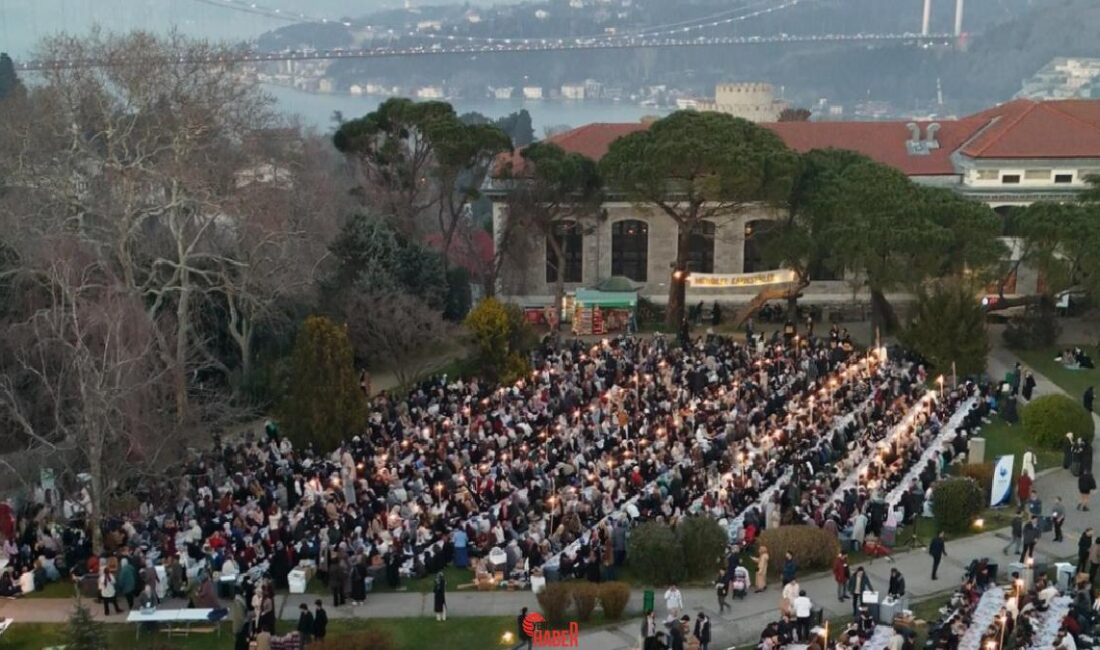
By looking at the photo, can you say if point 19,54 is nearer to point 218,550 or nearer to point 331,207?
point 331,207

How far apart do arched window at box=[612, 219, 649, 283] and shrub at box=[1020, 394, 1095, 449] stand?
68.6 feet

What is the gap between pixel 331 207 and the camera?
126ft

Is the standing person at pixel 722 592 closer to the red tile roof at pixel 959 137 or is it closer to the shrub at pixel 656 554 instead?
the shrub at pixel 656 554

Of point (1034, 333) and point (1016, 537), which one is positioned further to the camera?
point (1034, 333)

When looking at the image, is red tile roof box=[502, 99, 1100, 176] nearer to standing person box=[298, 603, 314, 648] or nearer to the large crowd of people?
the large crowd of people

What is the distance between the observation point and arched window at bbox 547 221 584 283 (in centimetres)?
4566

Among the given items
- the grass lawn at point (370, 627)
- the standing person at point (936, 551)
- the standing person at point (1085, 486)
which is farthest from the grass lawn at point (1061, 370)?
the grass lawn at point (370, 627)

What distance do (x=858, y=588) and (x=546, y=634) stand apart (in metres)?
5.21

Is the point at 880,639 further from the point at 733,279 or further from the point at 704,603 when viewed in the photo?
the point at 733,279

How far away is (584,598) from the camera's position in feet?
62.0

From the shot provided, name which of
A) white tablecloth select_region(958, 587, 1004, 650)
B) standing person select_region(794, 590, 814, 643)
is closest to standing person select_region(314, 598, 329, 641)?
standing person select_region(794, 590, 814, 643)

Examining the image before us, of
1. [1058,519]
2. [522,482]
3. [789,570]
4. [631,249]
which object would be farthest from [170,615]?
[631,249]

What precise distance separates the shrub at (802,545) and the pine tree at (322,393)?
1076 cm

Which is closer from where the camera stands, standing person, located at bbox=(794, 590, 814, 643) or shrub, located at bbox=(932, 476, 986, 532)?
standing person, located at bbox=(794, 590, 814, 643)
